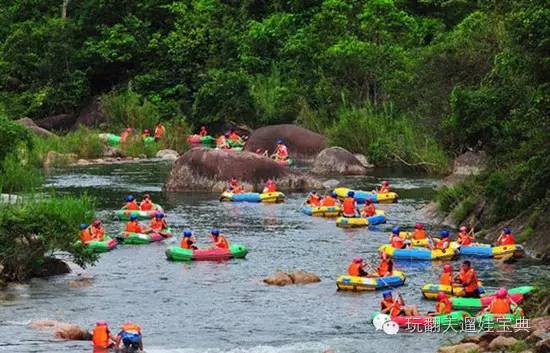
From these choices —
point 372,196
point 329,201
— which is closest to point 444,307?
→ point 329,201

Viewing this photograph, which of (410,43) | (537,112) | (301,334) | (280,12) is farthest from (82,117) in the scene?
(301,334)

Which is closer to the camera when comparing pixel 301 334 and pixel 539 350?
pixel 539 350

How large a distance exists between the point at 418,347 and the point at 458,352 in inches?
101

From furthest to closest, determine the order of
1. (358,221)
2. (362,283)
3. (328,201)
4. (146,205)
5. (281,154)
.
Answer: (281,154)
(328,201)
(146,205)
(358,221)
(362,283)

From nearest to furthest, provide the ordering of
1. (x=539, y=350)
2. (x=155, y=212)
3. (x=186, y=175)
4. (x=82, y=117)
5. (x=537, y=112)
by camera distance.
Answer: (x=539, y=350)
(x=537, y=112)
(x=155, y=212)
(x=186, y=175)
(x=82, y=117)

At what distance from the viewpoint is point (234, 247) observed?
117 ft

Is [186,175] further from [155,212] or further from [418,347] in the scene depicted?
[418,347]

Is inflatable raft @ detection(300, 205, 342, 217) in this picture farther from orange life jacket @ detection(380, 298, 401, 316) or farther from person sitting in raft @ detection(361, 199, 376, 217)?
orange life jacket @ detection(380, 298, 401, 316)

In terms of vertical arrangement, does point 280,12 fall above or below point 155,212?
above

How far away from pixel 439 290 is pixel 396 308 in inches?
118

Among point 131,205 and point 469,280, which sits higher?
point 131,205

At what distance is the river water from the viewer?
25766 mm

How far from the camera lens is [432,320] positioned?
26734mm

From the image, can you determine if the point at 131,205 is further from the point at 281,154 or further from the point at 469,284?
the point at 469,284
